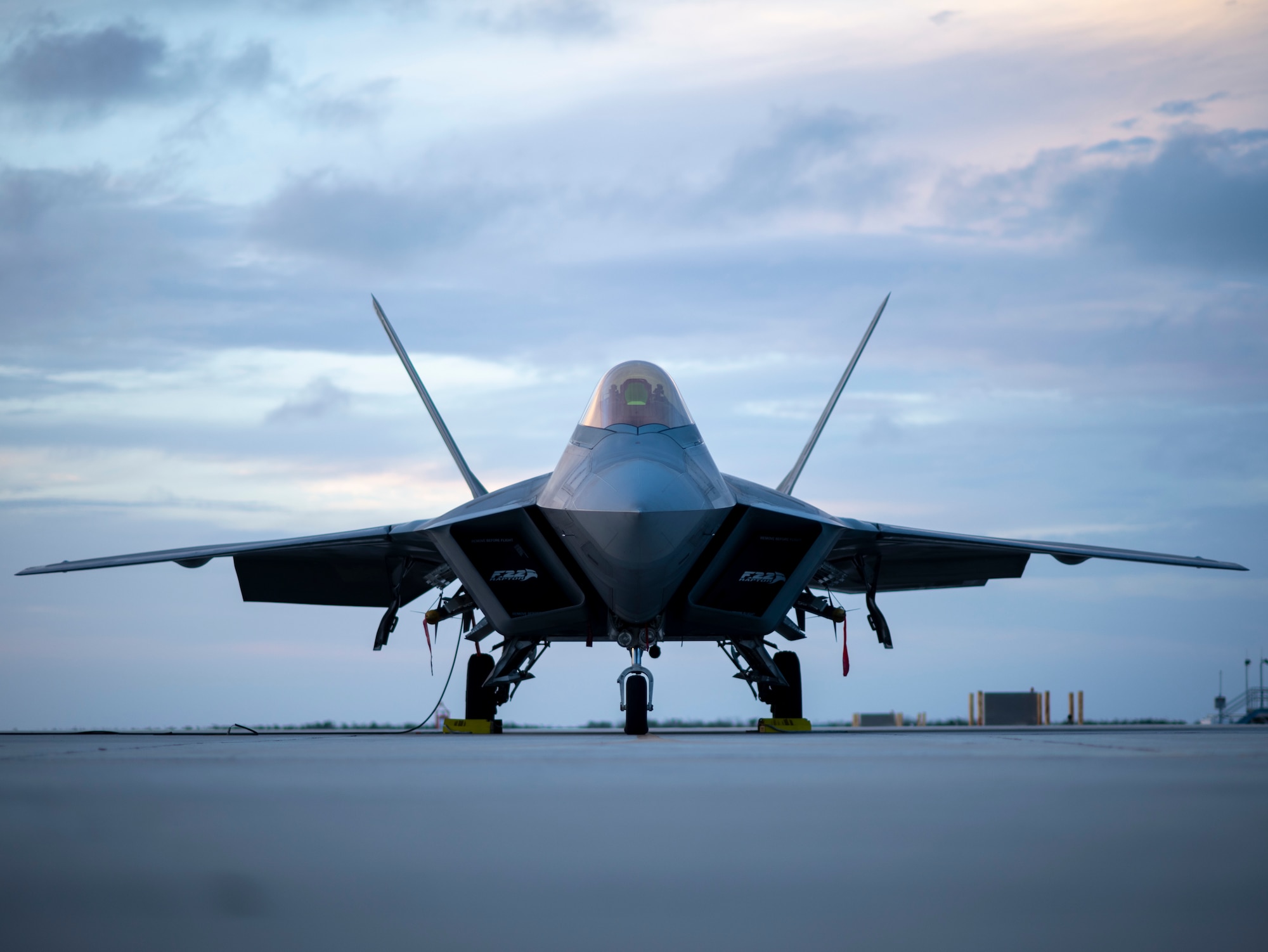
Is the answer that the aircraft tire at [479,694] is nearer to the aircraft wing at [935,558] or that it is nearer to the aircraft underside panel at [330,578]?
the aircraft underside panel at [330,578]

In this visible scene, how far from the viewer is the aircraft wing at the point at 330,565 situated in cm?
1475

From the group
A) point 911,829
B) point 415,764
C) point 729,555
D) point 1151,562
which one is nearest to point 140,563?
point 729,555

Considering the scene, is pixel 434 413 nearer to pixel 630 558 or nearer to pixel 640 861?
pixel 630 558

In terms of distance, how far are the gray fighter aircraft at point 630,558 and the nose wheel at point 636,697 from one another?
2 centimetres

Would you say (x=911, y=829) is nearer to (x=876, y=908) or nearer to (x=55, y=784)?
(x=876, y=908)

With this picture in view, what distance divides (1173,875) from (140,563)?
14745mm

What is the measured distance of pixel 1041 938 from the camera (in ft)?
6.10

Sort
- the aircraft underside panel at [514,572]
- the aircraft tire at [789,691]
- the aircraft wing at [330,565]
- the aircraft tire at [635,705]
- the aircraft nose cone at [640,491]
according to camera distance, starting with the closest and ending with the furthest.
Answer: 1. the aircraft nose cone at [640,491]
2. the aircraft tire at [635,705]
3. the aircraft underside panel at [514,572]
4. the aircraft wing at [330,565]
5. the aircraft tire at [789,691]

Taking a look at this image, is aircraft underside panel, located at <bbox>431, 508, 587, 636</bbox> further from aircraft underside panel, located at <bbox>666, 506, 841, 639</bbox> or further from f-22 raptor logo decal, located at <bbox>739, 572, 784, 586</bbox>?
f-22 raptor logo decal, located at <bbox>739, 572, 784, 586</bbox>

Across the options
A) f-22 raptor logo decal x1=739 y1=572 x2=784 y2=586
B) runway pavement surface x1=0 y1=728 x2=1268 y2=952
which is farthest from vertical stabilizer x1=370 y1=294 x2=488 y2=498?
runway pavement surface x1=0 y1=728 x2=1268 y2=952

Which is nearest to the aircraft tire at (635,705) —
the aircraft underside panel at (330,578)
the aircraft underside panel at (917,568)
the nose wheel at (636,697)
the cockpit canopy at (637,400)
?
the nose wheel at (636,697)

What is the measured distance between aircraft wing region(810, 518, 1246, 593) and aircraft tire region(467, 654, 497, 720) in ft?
14.2

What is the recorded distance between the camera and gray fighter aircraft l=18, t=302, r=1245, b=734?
451 inches

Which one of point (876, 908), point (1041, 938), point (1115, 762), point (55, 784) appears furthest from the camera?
point (1115, 762)
